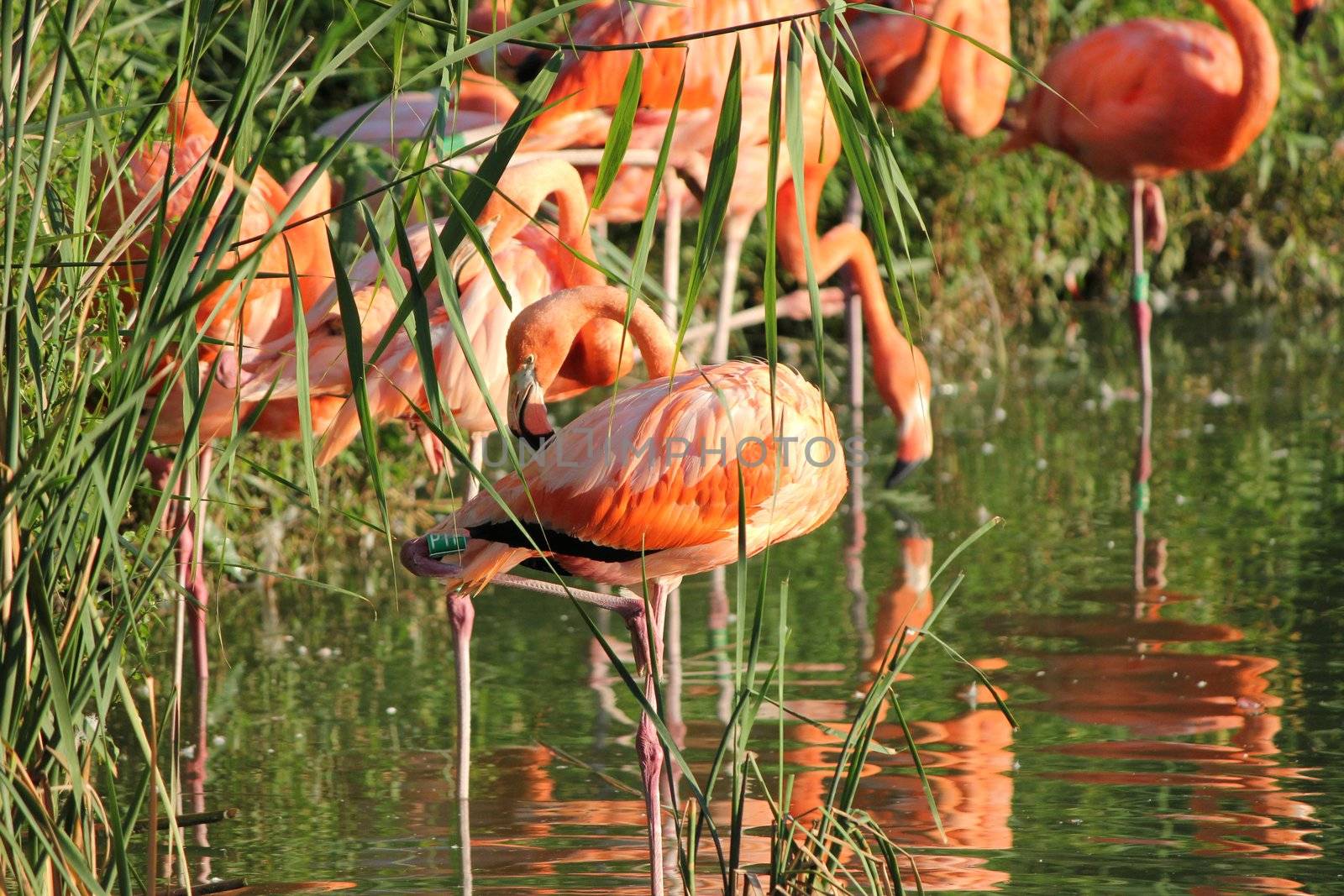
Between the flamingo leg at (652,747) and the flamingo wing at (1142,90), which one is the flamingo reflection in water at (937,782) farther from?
the flamingo wing at (1142,90)

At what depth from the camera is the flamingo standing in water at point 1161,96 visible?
6645mm

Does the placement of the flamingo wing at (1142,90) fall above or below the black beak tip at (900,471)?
above

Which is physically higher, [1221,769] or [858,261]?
[858,261]

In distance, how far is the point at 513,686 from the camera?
3.86m

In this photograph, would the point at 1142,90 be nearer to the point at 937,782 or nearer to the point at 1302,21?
the point at 1302,21

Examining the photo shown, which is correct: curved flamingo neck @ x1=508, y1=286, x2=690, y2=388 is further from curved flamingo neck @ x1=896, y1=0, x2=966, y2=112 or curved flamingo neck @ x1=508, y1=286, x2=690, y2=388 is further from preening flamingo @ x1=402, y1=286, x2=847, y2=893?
curved flamingo neck @ x1=896, y1=0, x2=966, y2=112

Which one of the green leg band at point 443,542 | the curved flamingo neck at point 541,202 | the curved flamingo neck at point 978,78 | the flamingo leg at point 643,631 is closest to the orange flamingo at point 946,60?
the curved flamingo neck at point 978,78

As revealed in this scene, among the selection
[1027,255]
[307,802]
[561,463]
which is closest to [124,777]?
[307,802]

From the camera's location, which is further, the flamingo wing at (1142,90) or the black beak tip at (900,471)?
the flamingo wing at (1142,90)

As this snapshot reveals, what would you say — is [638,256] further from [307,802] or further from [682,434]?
[307,802]

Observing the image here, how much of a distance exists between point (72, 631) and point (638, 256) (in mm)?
714

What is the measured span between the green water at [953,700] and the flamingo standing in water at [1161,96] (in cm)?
134

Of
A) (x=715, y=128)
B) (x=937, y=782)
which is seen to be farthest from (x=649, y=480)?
(x=715, y=128)

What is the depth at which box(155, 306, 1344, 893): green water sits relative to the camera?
9.04 ft
